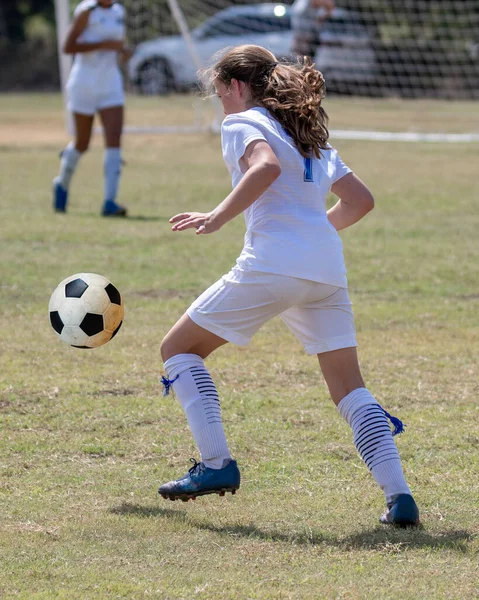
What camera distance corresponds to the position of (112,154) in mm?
9891

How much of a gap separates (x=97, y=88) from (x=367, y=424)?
7.04 metres

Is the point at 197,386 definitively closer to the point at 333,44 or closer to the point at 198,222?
the point at 198,222

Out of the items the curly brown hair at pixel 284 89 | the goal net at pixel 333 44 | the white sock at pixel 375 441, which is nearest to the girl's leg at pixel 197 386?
the white sock at pixel 375 441

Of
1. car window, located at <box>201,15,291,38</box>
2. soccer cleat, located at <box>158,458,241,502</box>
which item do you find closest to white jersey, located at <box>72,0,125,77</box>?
soccer cleat, located at <box>158,458,241,502</box>

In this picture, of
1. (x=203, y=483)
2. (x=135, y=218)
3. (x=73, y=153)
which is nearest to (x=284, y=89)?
(x=203, y=483)

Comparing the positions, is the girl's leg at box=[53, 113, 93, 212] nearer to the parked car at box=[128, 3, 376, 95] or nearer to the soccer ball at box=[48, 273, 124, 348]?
the soccer ball at box=[48, 273, 124, 348]

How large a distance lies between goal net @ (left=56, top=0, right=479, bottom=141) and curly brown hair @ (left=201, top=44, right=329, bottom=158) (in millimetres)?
15369

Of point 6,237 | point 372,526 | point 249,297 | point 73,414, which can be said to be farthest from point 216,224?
point 6,237

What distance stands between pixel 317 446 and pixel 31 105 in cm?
2190

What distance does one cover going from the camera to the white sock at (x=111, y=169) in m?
9.87

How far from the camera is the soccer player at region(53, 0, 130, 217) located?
9805mm

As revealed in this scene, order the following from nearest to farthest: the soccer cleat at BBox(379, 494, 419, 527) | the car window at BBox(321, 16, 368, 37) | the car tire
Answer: the soccer cleat at BBox(379, 494, 419, 527), the car window at BBox(321, 16, 368, 37), the car tire

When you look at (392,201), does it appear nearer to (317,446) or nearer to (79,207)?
(79,207)

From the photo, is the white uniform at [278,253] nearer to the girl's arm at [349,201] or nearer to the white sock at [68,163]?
the girl's arm at [349,201]
